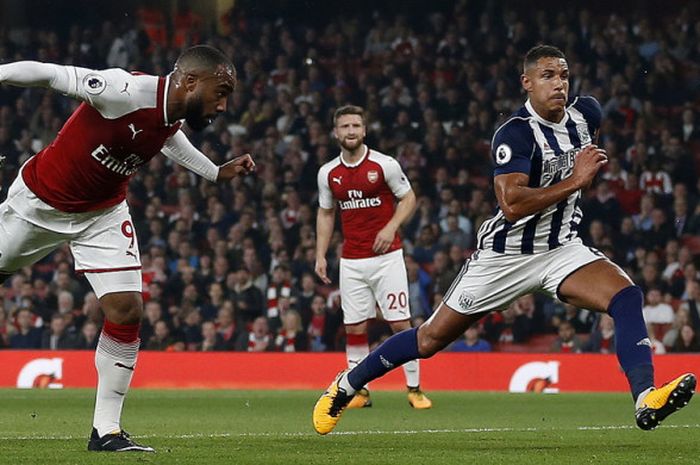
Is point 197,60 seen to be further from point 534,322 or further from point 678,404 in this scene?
point 534,322

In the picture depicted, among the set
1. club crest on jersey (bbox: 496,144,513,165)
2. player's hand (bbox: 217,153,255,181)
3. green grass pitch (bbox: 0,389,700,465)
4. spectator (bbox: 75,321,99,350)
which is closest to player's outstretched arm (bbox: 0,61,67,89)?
player's hand (bbox: 217,153,255,181)

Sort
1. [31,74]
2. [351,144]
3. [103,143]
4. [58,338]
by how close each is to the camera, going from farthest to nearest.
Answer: [58,338] < [351,144] < [103,143] < [31,74]

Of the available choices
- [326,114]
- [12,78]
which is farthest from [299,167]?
[12,78]

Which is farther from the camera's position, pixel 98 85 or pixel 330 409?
pixel 330 409

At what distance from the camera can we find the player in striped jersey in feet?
22.7

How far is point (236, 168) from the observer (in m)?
7.64

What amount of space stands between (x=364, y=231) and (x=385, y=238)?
1.67 ft

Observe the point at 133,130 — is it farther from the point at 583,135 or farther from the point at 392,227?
the point at 392,227

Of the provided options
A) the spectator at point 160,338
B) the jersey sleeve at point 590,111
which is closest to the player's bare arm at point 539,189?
the jersey sleeve at point 590,111

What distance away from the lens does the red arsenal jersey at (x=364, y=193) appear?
38.6 feet

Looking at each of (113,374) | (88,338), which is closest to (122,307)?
(113,374)

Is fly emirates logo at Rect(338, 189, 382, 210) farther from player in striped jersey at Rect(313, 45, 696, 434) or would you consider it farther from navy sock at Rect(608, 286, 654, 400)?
navy sock at Rect(608, 286, 654, 400)

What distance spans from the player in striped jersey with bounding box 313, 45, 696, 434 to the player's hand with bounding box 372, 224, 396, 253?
3563 mm

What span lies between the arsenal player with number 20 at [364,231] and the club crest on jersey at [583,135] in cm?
417
